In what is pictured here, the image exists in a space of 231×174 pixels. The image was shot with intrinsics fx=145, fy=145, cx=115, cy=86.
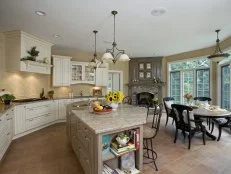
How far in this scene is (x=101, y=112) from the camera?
2420mm

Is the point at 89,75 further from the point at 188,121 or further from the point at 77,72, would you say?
the point at 188,121

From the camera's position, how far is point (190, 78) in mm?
6184

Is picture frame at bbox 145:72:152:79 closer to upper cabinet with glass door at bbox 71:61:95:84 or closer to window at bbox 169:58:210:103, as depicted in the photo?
window at bbox 169:58:210:103

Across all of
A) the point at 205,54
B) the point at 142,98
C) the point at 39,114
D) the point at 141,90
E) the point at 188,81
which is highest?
the point at 205,54

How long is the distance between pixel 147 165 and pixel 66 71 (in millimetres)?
4224

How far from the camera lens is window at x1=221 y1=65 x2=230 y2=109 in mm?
4578


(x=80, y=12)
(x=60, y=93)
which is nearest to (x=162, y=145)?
(x=80, y=12)

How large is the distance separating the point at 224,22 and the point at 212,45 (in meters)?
2.18

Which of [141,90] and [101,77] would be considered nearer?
[101,77]

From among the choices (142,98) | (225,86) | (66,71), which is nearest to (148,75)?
(142,98)

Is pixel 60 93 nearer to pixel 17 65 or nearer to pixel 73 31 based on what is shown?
pixel 17 65

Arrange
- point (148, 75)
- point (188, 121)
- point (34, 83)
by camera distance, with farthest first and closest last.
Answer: point (148, 75) → point (34, 83) → point (188, 121)

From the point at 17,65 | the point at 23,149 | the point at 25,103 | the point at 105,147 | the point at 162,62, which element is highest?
the point at 162,62

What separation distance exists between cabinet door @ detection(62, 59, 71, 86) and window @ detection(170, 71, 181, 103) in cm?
470
